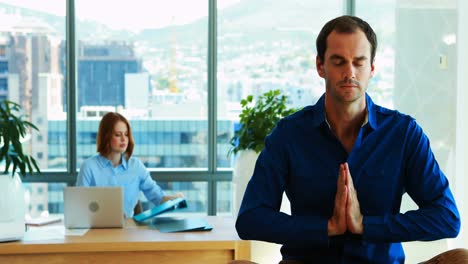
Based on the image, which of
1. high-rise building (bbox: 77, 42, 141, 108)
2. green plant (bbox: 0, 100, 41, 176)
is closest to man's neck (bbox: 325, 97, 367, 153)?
green plant (bbox: 0, 100, 41, 176)

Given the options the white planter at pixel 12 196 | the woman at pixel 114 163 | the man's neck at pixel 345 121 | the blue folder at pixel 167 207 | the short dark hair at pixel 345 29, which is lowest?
the white planter at pixel 12 196

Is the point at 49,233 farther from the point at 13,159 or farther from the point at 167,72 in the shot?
Answer: the point at 167,72

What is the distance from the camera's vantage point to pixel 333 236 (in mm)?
2559

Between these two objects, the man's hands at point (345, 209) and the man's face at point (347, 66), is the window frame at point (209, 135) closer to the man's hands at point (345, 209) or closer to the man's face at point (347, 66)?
the man's face at point (347, 66)

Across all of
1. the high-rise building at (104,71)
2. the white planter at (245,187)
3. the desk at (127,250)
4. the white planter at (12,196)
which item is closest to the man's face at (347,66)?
the desk at (127,250)

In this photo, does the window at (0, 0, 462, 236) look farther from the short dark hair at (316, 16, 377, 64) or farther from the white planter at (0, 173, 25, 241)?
the short dark hair at (316, 16, 377, 64)

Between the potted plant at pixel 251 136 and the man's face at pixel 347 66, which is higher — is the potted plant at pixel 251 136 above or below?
below

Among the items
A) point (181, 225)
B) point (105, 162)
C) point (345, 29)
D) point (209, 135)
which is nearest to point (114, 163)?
point (105, 162)

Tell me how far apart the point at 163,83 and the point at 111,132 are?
181 cm

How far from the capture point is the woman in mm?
5320

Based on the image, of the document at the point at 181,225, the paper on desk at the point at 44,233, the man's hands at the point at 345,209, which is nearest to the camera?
the man's hands at the point at 345,209

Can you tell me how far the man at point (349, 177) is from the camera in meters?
2.51

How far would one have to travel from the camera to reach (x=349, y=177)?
2461 millimetres

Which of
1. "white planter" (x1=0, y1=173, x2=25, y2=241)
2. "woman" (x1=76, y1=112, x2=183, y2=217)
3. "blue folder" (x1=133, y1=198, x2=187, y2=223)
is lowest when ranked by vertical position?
"white planter" (x1=0, y1=173, x2=25, y2=241)
